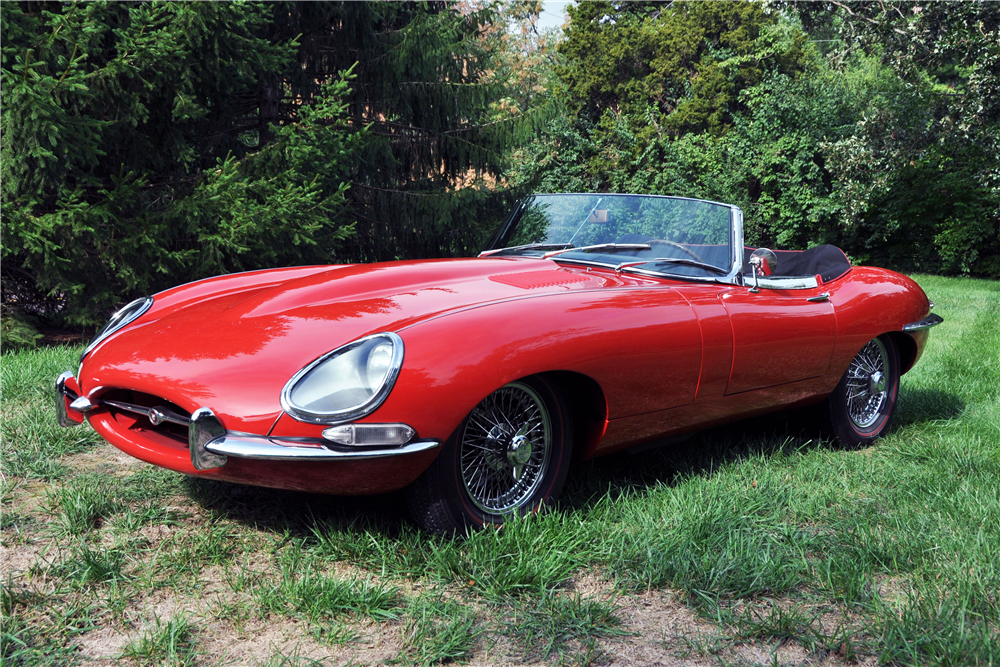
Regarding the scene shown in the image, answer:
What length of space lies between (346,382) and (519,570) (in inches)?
30.9

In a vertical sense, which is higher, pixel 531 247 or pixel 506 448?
pixel 531 247

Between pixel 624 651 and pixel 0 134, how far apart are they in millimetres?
5835

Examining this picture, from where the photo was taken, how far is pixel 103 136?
258 inches

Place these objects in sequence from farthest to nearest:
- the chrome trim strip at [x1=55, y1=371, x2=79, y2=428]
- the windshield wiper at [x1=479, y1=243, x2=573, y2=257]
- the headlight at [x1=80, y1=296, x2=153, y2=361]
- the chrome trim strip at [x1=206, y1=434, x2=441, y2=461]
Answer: the windshield wiper at [x1=479, y1=243, x2=573, y2=257] → the headlight at [x1=80, y1=296, x2=153, y2=361] → the chrome trim strip at [x1=55, y1=371, x2=79, y2=428] → the chrome trim strip at [x1=206, y1=434, x2=441, y2=461]

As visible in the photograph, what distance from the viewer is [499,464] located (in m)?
2.72

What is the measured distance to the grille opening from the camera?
260cm

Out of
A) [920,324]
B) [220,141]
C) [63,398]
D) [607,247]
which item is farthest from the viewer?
[220,141]

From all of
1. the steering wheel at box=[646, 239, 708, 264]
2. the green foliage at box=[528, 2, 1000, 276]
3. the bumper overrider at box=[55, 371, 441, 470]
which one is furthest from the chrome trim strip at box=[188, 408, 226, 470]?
the green foliage at box=[528, 2, 1000, 276]

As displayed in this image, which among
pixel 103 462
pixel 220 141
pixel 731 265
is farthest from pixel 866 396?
pixel 220 141

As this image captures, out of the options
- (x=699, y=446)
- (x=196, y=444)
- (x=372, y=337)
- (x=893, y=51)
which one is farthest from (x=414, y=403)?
(x=893, y=51)

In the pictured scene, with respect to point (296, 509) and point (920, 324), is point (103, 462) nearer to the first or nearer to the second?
point (296, 509)

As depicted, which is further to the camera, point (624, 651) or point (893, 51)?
point (893, 51)

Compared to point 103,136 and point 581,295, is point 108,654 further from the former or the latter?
point 103,136

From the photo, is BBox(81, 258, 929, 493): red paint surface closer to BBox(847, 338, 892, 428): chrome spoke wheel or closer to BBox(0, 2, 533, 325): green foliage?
BBox(847, 338, 892, 428): chrome spoke wheel
